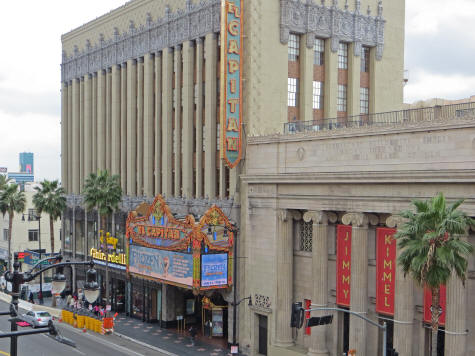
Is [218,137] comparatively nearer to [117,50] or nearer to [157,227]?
[157,227]

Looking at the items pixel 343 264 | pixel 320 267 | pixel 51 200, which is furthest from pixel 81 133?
pixel 343 264

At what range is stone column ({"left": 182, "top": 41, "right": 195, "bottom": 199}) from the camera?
180 feet

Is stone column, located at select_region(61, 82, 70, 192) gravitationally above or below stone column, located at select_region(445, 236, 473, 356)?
above

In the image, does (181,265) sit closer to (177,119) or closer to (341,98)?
(177,119)

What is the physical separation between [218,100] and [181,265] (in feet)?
46.1

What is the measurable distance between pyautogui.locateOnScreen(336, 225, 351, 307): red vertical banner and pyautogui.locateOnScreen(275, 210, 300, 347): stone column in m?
4.33

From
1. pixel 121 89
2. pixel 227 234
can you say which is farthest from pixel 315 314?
pixel 121 89

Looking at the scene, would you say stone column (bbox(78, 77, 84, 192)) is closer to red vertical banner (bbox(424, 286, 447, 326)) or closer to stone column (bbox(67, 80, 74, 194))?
stone column (bbox(67, 80, 74, 194))

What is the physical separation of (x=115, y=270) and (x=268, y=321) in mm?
22863

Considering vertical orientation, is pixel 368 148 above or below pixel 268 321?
above

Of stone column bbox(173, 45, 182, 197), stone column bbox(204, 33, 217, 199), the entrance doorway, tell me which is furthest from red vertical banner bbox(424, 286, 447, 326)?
stone column bbox(173, 45, 182, 197)

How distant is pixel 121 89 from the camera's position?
6569 cm

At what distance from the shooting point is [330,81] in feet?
171

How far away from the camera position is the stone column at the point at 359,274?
38.3 m
